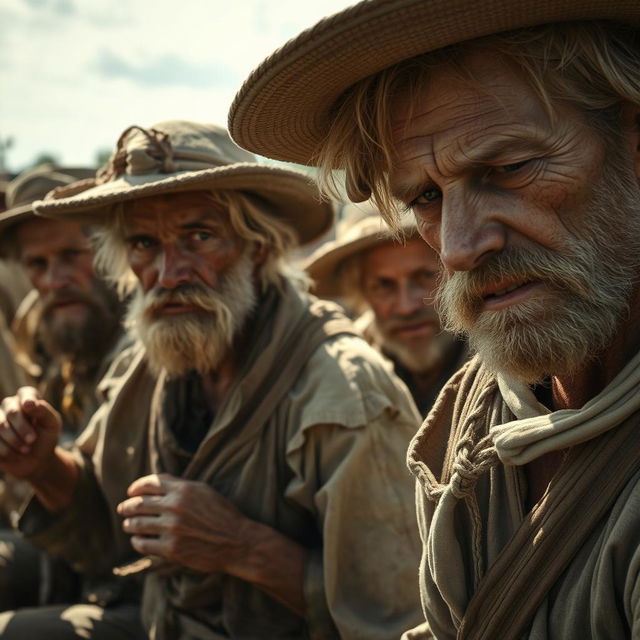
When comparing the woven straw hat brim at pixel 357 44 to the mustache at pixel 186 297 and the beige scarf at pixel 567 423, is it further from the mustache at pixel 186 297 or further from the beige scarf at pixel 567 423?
the mustache at pixel 186 297

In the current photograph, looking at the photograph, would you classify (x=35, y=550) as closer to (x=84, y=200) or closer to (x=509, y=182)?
(x=84, y=200)

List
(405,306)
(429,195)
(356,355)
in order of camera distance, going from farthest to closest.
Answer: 1. (405,306)
2. (356,355)
3. (429,195)

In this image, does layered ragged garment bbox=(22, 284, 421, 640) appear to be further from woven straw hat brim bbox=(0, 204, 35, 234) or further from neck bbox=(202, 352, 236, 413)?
woven straw hat brim bbox=(0, 204, 35, 234)

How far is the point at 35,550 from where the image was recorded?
4371mm

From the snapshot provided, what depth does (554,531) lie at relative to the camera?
1.69 m

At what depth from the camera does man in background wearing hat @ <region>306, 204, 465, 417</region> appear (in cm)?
471

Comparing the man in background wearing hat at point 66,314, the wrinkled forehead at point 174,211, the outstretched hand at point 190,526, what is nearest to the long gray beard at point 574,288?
the outstretched hand at point 190,526

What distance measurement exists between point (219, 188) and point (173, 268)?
1.24 ft

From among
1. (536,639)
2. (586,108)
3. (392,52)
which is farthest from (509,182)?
(536,639)

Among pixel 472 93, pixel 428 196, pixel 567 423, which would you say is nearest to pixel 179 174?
pixel 428 196

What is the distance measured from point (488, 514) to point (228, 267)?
1884 mm

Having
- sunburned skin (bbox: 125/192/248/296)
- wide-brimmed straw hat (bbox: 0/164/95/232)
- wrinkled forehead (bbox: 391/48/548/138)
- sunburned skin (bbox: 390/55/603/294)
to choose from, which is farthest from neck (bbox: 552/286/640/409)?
wide-brimmed straw hat (bbox: 0/164/95/232)

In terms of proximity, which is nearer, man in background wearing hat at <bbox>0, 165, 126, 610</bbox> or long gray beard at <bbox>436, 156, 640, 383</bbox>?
long gray beard at <bbox>436, 156, 640, 383</bbox>

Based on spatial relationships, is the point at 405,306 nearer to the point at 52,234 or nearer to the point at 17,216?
the point at 52,234
